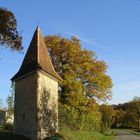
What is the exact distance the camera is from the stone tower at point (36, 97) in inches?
1312

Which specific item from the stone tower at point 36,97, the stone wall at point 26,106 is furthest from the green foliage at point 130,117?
the stone wall at point 26,106

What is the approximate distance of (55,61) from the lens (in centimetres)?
5097

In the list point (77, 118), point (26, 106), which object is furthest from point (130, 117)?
point (26, 106)

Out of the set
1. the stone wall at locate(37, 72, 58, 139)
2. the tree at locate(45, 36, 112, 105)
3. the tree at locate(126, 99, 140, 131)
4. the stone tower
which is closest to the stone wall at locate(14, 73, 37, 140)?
the stone tower

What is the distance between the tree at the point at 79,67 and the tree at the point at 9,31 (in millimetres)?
24647

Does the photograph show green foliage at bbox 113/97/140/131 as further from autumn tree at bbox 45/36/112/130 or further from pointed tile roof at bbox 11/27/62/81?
pointed tile roof at bbox 11/27/62/81

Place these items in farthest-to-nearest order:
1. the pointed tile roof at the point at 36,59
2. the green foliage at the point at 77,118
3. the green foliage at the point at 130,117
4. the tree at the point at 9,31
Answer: the green foliage at the point at 130,117 → the green foliage at the point at 77,118 → the pointed tile roof at the point at 36,59 → the tree at the point at 9,31

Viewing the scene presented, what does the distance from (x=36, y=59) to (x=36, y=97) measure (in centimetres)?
409

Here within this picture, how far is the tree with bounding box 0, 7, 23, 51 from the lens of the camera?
76.8 feet

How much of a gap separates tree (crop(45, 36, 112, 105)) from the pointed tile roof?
10.9 m

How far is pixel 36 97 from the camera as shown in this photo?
110 ft

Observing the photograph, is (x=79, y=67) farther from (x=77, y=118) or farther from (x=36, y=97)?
(x=36, y=97)

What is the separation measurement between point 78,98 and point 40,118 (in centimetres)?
1498

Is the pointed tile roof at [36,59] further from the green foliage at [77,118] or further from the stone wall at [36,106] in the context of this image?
the green foliage at [77,118]
